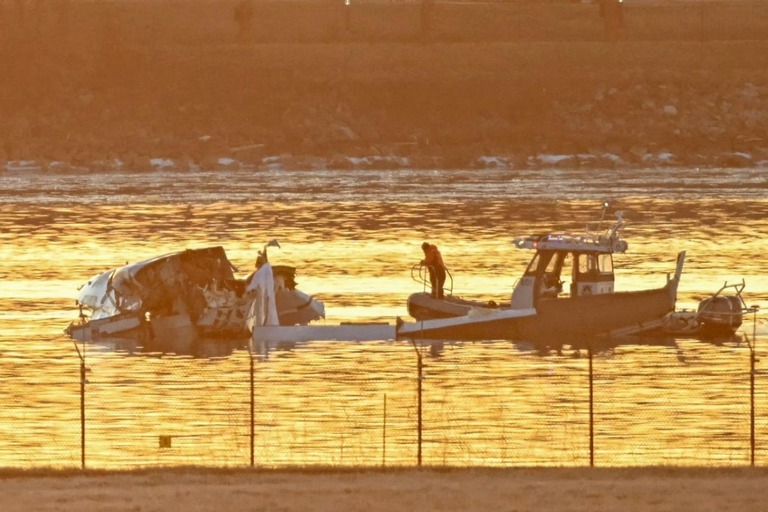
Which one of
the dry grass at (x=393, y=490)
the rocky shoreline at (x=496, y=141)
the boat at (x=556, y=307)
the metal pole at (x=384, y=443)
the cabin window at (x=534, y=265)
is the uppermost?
the rocky shoreline at (x=496, y=141)

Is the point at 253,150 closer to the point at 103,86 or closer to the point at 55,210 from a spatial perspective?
the point at 103,86

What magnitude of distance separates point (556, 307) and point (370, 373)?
7.03 metres

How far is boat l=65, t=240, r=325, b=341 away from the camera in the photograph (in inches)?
1813

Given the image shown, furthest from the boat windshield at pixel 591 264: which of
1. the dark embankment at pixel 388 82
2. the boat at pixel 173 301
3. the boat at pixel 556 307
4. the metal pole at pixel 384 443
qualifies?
the dark embankment at pixel 388 82

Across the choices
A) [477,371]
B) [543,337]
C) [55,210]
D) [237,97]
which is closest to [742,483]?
[477,371]

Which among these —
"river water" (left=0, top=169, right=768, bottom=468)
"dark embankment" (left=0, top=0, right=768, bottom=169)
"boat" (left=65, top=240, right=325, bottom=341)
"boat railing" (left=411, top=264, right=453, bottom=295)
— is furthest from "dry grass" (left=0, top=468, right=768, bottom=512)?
"dark embankment" (left=0, top=0, right=768, bottom=169)

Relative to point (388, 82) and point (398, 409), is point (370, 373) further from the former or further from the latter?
point (388, 82)

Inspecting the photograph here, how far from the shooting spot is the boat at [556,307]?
43.8 m

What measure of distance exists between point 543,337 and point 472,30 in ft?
399

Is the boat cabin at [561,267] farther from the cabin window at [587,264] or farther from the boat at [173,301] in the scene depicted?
the boat at [173,301]

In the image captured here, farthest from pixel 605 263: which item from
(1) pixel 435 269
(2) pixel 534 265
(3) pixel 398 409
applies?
(3) pixel 398 409

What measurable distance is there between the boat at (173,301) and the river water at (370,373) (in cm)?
94

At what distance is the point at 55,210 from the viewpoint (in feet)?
305

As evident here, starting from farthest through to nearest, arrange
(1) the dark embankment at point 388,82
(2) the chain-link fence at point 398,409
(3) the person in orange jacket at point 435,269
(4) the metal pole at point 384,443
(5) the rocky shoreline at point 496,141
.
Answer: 1. (1) the dark embankment at point 388,82
2. (5) the rocky shoreline at point 496,141
3. (3) the person in orange jacket at point 435,269
4. (2) the chain-link fence at point 398,409
5. (4) the metal pole at point 384,443
